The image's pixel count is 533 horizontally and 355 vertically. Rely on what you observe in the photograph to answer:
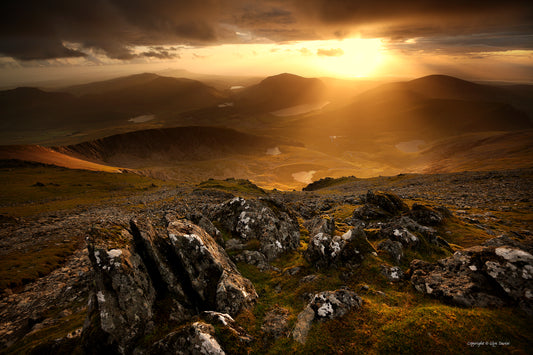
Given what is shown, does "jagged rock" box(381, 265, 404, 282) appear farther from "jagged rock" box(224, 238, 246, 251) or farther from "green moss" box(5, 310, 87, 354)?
"green moss" box(5, 310, 87, 354)

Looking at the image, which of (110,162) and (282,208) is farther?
(110,162)

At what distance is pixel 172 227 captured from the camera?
16.2m

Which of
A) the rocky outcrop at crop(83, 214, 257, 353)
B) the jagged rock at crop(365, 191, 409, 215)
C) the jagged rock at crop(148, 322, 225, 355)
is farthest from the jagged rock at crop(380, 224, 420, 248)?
the jagged rock at crop(148, 322, 225, 355)

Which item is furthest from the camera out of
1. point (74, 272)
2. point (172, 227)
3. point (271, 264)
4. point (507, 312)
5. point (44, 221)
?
point (44, 221)

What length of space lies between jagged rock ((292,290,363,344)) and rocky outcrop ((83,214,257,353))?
12.3ft

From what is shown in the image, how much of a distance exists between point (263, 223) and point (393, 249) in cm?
1239

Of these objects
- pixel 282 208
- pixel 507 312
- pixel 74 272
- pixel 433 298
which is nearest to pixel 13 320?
pixel 74 272

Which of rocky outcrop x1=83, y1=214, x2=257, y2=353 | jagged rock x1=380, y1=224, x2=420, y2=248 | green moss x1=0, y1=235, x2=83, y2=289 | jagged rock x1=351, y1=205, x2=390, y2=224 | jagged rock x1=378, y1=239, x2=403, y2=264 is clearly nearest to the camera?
rocky outcrop x1=83, y1=214, x2=257, y2=353

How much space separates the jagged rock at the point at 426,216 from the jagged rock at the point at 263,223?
1797 centimetres

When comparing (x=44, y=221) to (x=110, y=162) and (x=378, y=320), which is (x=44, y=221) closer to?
(x=378, y=320)

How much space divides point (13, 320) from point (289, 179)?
154m

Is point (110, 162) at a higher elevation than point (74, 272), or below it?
below

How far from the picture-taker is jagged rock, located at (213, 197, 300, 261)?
2247cm

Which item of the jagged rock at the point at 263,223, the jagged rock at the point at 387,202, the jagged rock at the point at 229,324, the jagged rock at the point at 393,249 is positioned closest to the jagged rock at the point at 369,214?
the jagged rock at the point at 387,202
